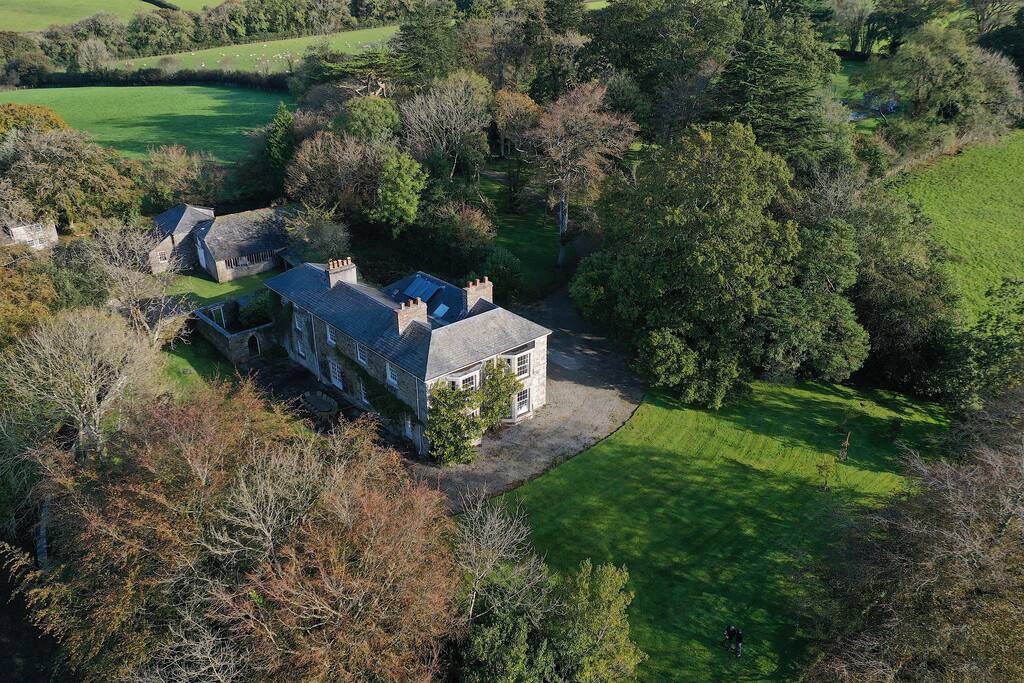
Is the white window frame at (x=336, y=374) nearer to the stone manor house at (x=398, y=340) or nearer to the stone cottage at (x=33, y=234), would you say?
the stone manor house at (x=398, y=340)

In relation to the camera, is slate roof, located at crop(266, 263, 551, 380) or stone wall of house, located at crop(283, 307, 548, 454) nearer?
slate roof, located at crop(266, 263, 551, 380)

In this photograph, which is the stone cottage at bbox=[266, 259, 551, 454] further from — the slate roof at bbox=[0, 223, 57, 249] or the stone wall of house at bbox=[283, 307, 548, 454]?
the slate roof at bbox=[0, 223, 57, 249]

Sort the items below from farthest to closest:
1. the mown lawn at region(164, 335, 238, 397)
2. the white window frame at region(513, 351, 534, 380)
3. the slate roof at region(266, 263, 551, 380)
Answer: the mown lawn at region(164, 335, 238, 397) < the white window frame at region(513, 351, 534, 380) < the slate roof at region(266, 263, 551, 380)

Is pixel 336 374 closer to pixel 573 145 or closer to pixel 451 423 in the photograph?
pixel 451 423

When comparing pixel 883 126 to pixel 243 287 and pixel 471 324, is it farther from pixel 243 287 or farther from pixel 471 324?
pixel 243 287

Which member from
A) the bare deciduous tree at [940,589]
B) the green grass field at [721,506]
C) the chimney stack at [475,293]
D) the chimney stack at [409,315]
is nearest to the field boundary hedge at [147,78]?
the chimney stack at [475,293]

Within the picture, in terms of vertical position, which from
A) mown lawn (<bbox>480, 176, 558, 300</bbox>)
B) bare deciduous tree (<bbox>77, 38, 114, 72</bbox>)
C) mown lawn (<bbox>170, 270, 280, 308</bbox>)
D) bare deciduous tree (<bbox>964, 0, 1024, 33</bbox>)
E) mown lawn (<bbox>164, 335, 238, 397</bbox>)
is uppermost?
bare deciduous tree (<bbox>964, 0, 1024, 33</bbox>)

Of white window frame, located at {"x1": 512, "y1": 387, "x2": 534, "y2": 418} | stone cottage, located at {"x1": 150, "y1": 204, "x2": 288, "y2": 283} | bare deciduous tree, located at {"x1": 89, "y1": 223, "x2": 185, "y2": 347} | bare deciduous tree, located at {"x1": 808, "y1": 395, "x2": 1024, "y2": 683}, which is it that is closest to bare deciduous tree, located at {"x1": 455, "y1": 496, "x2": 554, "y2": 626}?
bare deciduous tree, located at {"x1": 808, "y1": 395, "x2": 1024, "y2": 683}
